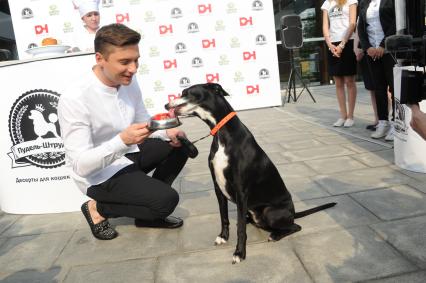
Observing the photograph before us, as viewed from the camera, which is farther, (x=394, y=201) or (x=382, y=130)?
(x=382, y=130)

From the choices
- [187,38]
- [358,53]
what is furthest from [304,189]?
[187,38]

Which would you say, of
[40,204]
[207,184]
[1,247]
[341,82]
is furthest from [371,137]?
[1,247]

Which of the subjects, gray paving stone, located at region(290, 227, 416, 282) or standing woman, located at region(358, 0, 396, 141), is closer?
gray paving stone, located at region(290, 227, 416, 282)

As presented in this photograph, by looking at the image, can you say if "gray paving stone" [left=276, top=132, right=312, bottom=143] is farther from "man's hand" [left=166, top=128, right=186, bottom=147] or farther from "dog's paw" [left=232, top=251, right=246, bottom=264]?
"dog's paw" [left=232, top=251, right=246, bottom=264]

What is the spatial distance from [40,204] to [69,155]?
3.84ft

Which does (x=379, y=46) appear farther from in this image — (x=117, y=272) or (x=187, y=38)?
(x=187, y=38)

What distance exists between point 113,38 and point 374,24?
133 inches

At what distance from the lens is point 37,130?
10.4 feet

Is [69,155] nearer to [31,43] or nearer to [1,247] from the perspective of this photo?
[1,247]

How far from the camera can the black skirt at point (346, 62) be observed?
5.37 meters

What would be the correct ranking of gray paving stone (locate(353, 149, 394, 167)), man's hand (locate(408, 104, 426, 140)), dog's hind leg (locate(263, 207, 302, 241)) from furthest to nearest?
gray paving stone (locate(353, 149, 394, 167)), dog's hind leg (locate(263, 207, 302, 241)), man's hand (locate(408, 104, 426, 140))

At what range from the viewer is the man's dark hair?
2326 millimetres

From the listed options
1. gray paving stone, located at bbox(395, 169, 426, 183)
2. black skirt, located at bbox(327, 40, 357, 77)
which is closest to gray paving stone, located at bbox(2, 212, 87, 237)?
gray paving stone, located at bbox(395, 169, 426, 183)

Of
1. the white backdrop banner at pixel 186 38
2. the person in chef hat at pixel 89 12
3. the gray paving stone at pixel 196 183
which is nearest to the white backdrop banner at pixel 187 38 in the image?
the white backdrop banner at pixel 186 38
